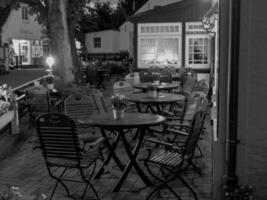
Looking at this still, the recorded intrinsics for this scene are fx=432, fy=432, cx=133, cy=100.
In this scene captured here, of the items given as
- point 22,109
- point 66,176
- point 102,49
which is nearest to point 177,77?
point 22,109

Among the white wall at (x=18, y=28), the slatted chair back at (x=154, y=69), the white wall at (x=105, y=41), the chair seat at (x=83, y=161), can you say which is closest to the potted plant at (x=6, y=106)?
the chair seat at (x=83, y=161)

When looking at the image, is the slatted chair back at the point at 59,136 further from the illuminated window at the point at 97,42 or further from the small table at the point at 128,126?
the illuminated window at the point at 97,42

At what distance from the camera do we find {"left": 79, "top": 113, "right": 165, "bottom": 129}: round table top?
4.53 metres

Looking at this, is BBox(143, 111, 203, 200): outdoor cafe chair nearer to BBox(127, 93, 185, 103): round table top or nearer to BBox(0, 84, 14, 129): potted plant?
BBox(127, 93, 185, 103): round table top

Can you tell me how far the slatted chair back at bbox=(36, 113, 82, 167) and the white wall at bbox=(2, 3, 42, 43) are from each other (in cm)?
2841

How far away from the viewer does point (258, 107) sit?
3943mm

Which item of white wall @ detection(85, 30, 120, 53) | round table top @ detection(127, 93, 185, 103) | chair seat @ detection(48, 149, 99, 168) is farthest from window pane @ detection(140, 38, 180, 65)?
white wall @ detection(85, 30, 120, 53)

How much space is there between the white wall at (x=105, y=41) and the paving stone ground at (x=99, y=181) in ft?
92.7

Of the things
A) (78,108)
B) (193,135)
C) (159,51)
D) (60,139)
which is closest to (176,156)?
(193,135)

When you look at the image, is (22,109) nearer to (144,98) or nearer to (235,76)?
(144,98)

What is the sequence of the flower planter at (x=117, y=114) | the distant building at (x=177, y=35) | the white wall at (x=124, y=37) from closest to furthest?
the flower planter at (x=117, y=114) → the distant building at (x=177, y=35) → the white wall at (x=124, y=37)

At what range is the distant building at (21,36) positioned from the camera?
32094mm

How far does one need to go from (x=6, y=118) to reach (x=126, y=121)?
9.17 ft

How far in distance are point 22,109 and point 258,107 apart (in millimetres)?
6657
